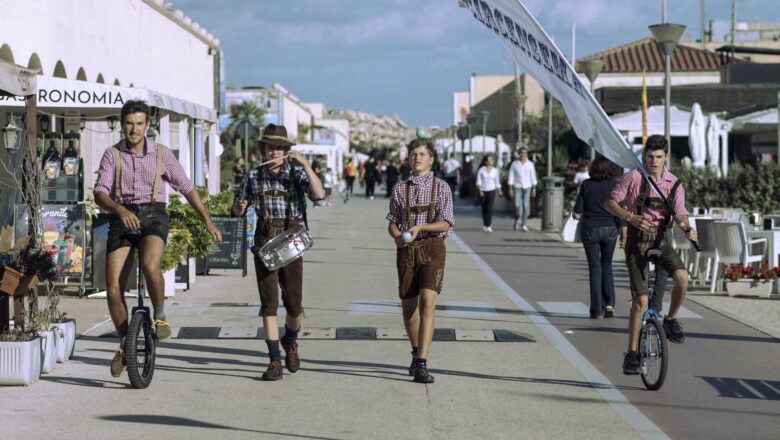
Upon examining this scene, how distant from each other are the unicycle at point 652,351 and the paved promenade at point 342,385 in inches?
7.0

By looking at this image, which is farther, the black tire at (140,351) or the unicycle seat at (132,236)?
the unicycle seat at (132,236)

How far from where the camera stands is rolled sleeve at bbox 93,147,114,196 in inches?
338

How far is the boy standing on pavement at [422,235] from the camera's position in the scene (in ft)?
29.2

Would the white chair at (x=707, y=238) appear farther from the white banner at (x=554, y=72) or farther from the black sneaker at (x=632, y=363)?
the black sneaker at (x=632, y=363)

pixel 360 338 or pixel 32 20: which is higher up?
pixel 32 20

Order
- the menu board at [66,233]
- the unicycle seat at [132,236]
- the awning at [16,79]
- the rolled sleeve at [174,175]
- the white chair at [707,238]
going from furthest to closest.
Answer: the white chair at [707,238] → the menu board at [66,233] → the awning at [16,79] → the rolled sleeve at [174,175] → the unicycle seat at [132,236]

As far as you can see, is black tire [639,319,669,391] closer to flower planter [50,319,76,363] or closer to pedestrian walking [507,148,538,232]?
flower planter [50,319,76,363]

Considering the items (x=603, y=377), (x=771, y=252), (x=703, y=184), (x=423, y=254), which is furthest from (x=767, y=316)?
(x=703, y=184)

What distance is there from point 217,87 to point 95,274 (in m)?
33.8

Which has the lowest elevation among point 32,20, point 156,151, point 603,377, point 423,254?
point 603,377

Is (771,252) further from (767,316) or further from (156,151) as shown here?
(156,151)

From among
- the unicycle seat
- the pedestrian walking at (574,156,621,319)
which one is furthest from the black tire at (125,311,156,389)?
the pedestrian walking at (574,156,621,319)

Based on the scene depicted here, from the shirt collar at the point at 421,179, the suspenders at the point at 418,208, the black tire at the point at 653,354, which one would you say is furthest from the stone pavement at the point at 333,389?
the shirt collar at the point at 421,179

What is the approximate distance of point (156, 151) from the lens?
8.73 m
